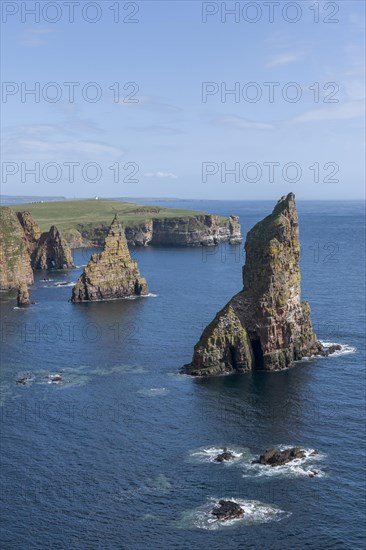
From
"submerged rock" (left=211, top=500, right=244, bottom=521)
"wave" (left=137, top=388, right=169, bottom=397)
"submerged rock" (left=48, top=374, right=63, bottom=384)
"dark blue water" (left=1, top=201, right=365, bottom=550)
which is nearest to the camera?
"dark blue water" (left=1, top=201, right=365, bottom=550)

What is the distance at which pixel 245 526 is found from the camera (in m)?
80.2

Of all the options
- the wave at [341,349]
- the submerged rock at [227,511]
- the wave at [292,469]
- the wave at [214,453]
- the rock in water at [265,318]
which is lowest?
the submerged rock at [227,511]

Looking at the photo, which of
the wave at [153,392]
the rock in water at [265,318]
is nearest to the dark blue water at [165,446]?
the wave at [153,392]

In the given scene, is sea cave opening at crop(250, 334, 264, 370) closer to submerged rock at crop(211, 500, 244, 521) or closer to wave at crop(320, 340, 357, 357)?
wave at crop(320, 340, 357, 357)

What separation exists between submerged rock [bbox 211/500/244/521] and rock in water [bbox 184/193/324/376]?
4996 centimetres

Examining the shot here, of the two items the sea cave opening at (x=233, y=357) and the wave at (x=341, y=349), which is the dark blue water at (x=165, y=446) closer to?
the wave at (x=341, y=349)

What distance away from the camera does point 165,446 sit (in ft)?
333

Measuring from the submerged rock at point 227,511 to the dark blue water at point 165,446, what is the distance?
50.8 inches

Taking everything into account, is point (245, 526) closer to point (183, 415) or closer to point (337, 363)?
point (183, 415)

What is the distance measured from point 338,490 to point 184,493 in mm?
19149

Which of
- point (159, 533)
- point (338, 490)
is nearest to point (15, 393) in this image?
point (159, 533)

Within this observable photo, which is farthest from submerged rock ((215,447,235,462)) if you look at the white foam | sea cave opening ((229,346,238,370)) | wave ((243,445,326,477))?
sea cave opening ((229,346,238,370))

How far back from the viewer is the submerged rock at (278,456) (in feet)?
313

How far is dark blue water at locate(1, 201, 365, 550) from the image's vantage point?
79812 millimetres
